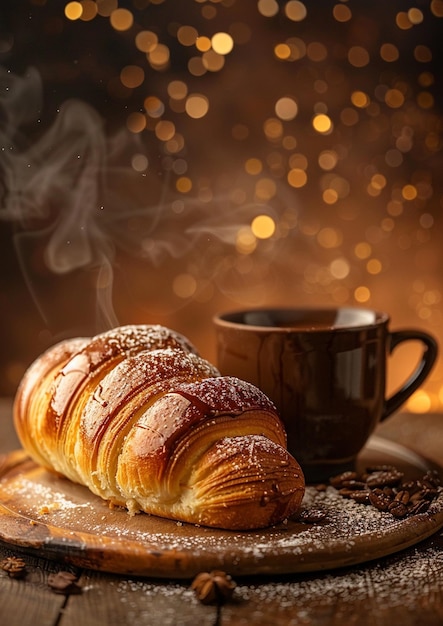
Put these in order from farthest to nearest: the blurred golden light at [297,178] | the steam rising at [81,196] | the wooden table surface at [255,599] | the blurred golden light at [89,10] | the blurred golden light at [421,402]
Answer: the blurred golden light at [421,402], the blurred golden light at [297,178], the blurred golden light at [89,10], the steam rising at [81,196], the wooden table surface at [255,599]

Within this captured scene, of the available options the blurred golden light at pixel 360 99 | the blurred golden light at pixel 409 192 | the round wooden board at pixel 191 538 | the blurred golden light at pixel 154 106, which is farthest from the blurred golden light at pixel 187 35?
the round wooden board at pixel 191 538

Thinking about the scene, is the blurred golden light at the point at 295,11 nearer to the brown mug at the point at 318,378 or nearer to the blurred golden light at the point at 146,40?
the blurred golden light at the point at 146,40

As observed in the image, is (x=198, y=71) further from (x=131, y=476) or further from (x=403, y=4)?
(x=131, y=476)

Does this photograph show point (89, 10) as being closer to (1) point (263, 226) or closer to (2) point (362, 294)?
(1) point (263, 226)

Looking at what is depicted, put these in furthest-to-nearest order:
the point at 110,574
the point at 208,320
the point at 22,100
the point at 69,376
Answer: the point at 208,320 → the point at 22,100 → the point at 69,376 → the point at 110,574

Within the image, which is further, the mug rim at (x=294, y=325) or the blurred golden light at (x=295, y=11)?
Result: the blurred golden light at (x=295, y=11)

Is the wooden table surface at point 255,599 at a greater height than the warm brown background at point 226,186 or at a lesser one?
lesser

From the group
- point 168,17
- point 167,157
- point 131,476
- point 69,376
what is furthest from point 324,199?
point 131,476

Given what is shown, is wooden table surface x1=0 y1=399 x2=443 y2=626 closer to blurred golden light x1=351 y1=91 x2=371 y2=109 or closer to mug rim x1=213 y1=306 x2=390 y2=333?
mug rim x1=213 y1=306 x2=390 y2=333
